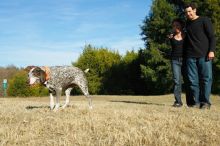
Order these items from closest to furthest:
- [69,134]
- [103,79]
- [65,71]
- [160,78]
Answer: [69,134] < [65,71] < [160,78] < [103,79]

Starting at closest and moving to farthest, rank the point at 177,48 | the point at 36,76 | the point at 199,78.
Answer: the point at 36,76
the point at 199,78
the point at 177,48

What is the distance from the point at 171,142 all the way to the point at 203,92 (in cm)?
533

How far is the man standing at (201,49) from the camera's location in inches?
493

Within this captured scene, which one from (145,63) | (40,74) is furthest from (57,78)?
(145,63)

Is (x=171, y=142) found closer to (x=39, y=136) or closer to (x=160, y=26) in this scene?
(x=39, y=136)

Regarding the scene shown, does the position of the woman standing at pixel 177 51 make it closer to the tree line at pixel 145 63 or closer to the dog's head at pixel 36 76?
the dog's head at pixel 36 76

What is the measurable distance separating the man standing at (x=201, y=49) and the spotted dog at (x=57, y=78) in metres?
3.09

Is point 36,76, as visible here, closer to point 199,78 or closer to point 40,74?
point 40,74

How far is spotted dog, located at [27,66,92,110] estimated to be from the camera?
11.7 m

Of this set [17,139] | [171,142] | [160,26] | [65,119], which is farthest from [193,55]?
[160,26]

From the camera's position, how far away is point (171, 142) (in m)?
7.55

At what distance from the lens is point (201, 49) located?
1259cm

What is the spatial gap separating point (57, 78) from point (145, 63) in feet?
104

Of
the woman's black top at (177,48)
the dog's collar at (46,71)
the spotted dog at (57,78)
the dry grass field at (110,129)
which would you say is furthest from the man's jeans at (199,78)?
the dog's collar at (46,71)
